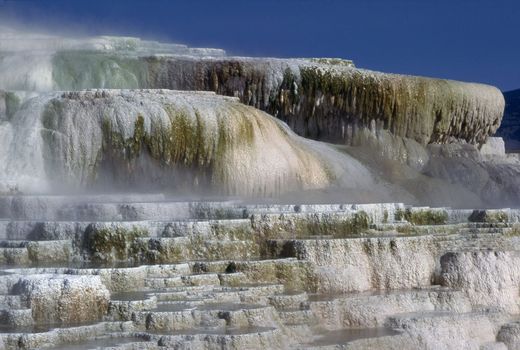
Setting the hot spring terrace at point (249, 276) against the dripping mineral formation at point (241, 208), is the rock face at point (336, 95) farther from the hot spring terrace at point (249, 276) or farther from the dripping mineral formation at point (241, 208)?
the hot spring terrace at point (249, 276)

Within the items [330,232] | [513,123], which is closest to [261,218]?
[330,232]

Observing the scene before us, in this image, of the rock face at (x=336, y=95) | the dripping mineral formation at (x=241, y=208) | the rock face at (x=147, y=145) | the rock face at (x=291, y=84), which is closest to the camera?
the dripping mineral formation at (x=241, y=208)

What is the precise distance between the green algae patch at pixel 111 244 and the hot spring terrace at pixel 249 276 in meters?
0.01

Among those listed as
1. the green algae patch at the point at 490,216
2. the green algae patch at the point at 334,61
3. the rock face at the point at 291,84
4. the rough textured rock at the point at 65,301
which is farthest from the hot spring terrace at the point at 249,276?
the green algae patch at the point at 334,61

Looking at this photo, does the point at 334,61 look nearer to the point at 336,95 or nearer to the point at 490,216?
the point at 336,95

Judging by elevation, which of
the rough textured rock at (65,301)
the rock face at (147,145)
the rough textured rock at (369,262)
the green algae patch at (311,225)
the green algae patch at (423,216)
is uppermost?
the rock face at (147,145)

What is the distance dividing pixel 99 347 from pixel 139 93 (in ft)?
22.5

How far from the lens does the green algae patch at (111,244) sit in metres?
11.1

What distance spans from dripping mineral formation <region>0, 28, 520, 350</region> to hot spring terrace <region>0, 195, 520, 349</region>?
2cm

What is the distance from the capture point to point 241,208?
12.2 m

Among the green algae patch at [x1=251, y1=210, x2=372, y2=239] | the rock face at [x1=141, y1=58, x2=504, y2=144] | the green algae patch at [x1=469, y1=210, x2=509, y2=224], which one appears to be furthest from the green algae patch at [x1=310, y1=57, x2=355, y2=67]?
the green algae patch at [x1=251, y1=210, x2=372, y2=239]

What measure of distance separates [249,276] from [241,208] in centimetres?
151

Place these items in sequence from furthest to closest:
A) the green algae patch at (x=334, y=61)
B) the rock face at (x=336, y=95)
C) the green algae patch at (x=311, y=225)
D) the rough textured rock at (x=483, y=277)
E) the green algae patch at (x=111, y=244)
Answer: the green algae patch at (x=334, y=61), the rock face at (x=336, y=95), the rough textured rock at (x=483, y=277), the green algae patch at (x=311, y=225), the green algae patch at (x=111, y=244)

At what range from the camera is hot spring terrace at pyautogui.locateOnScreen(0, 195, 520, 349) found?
928cm
